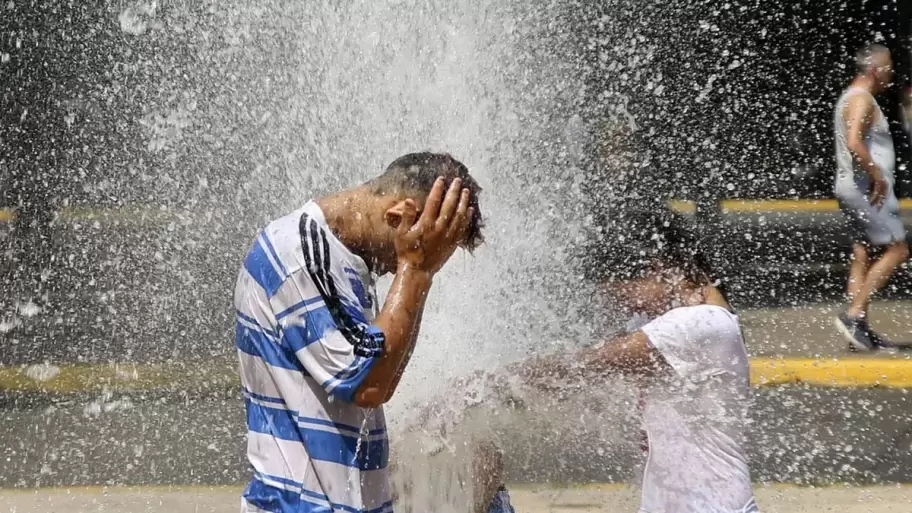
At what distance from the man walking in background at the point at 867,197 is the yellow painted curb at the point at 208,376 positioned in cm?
44

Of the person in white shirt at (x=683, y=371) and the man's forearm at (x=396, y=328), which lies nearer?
the man's forearm at (x=396, y=328)

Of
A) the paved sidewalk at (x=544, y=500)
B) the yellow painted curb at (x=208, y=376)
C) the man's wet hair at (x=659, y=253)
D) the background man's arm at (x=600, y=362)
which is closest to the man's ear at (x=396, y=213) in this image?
the man's wet hair at (x=659, y=253)

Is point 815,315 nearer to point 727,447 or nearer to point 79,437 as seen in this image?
point 79,437

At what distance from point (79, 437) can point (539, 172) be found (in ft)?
9.75

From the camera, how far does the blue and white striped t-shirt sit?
89.5 inches

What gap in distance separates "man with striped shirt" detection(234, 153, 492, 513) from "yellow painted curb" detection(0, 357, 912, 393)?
15.6 ft

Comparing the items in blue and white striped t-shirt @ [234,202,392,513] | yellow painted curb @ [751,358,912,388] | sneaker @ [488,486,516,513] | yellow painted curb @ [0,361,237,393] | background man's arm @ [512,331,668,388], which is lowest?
yellow painted curb @ [751,358,912,388]

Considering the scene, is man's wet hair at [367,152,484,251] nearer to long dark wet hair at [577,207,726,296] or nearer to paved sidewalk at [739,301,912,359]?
long dark wet hair at [577,207,726,296]

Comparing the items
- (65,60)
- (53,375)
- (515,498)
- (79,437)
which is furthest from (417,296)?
(65,60)

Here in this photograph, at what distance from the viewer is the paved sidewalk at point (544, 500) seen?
5016mm

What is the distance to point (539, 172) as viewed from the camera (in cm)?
736

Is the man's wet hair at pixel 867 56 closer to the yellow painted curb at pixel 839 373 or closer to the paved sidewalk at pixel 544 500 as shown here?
the yellow painted curb at pixel 839 373

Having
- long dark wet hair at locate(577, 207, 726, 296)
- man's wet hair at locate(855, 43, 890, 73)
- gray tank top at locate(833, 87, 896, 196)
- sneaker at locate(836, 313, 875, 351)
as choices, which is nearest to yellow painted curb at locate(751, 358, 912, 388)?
sneaker at locate(836, 313, 875, 351)

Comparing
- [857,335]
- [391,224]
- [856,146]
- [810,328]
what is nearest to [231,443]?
[857,335]
